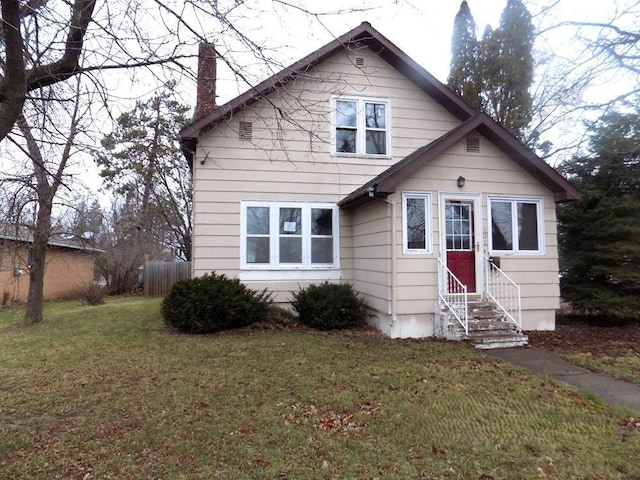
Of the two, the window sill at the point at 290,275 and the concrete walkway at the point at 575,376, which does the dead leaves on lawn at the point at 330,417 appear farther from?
the window sill at the point at 290,275

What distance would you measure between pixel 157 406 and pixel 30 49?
3.86 m

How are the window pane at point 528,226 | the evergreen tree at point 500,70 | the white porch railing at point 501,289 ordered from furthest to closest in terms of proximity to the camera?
the evergreen tree at point 500,70
the window pane at point 528,226
the white porch railing at point 501,289

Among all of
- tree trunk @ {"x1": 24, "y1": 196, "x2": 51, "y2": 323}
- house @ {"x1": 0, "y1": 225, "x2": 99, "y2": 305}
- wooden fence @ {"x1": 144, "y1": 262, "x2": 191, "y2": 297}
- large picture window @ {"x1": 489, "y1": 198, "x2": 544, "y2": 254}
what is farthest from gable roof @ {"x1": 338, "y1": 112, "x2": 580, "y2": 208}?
wooden fence @ {"x1": 144, "y1": 262, "x2": 191, "y2": 297}

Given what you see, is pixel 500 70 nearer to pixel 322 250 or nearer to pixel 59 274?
pixel 322 250

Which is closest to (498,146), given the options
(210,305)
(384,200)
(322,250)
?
(384,200)

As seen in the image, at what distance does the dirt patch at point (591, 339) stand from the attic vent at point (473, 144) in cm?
400

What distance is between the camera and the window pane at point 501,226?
884cm

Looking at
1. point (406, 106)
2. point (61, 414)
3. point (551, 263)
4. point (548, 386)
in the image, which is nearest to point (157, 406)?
point (61, 414)

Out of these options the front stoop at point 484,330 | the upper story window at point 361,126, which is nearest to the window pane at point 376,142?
the upper story window at point 361,126

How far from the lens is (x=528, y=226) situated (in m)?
9.02

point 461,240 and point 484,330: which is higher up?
point 461,240

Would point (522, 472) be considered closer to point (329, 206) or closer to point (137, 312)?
point (329, 206)

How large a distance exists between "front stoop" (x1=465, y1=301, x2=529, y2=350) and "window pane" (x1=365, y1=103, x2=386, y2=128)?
203 inches

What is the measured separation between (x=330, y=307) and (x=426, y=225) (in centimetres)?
265
